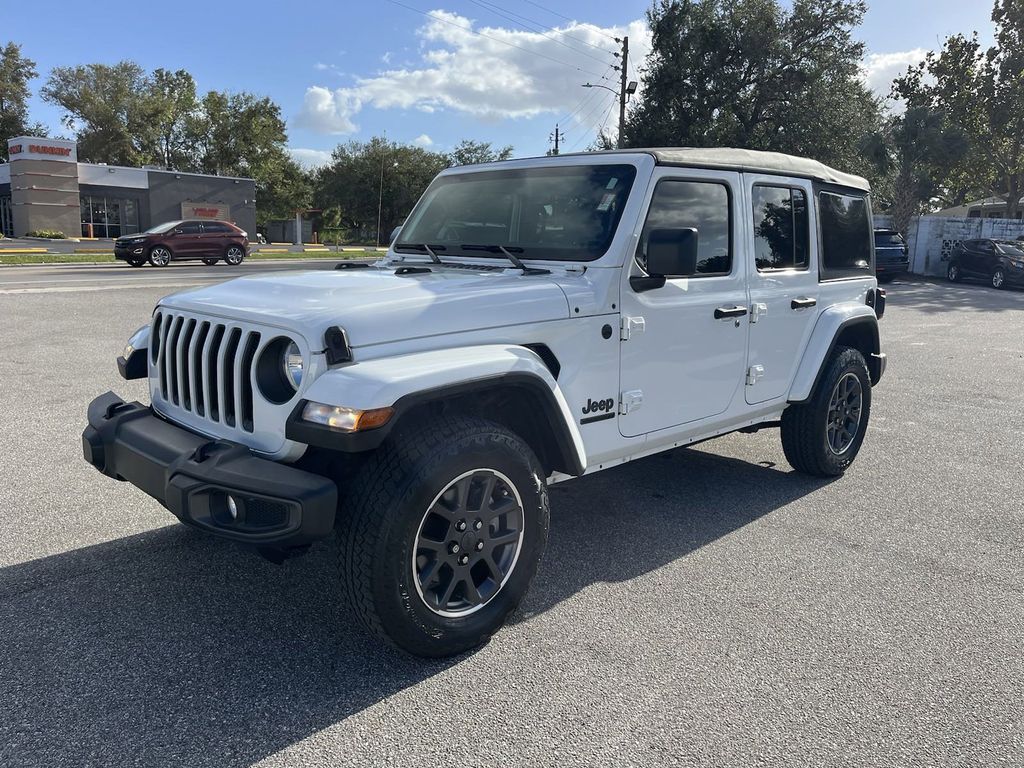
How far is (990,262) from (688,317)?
24622mm

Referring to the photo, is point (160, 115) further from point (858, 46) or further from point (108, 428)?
point (108, 428)

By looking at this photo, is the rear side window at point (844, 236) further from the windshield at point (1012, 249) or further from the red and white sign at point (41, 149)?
the red and white sign at point (41, 149)

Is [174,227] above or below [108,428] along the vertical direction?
above

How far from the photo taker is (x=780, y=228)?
4621 millimetres

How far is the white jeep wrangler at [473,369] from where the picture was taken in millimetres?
2705

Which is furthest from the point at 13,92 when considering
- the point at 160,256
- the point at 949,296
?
the point at 949,296

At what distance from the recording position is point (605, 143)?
35344 millimetres

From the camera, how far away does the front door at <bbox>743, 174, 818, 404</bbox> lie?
440 cm

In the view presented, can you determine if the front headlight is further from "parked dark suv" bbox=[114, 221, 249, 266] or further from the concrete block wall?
the concrete block wall

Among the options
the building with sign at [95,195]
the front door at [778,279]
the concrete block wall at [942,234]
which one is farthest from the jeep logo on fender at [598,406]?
the building with sign at [95,195]

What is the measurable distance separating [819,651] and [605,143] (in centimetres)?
3448

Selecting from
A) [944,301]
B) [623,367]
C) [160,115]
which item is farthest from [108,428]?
[160,115]

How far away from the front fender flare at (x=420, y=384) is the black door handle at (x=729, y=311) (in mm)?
1282

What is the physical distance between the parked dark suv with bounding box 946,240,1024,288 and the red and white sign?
127 ft
